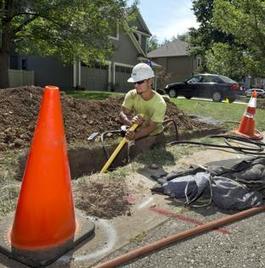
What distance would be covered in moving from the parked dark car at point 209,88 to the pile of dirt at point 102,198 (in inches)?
791

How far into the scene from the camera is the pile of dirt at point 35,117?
6.87 metres

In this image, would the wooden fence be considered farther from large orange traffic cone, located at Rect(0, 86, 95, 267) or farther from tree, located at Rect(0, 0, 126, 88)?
large orange traffic cone, located at Rect(0, 86, 95, 267)

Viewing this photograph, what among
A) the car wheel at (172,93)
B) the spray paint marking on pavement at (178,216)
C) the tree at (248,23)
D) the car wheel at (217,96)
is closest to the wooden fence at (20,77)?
the car wheel at (172,93)

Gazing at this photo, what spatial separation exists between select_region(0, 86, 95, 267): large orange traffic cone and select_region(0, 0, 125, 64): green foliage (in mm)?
14046

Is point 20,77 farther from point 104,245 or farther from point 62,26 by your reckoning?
point 104,245

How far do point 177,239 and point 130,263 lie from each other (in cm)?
54

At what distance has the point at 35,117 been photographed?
7.64 meters

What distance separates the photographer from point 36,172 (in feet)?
11.3

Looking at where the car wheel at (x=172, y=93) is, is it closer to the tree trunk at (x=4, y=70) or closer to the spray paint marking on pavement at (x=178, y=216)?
the tree trunk at (x=4, y=70)

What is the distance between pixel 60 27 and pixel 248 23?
30.4 ft

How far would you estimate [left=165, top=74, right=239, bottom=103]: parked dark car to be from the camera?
24344 millimetres

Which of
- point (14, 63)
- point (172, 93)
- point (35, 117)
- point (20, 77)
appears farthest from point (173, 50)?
point (35, 117)

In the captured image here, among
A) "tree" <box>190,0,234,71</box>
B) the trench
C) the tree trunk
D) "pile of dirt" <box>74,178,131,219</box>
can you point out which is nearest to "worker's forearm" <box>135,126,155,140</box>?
the trench

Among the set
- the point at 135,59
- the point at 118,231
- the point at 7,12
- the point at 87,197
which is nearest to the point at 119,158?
the point at 87,197
